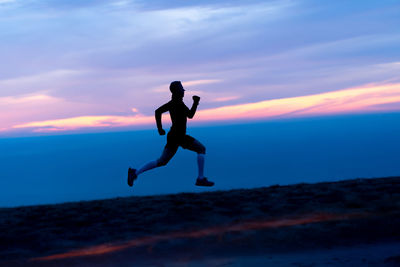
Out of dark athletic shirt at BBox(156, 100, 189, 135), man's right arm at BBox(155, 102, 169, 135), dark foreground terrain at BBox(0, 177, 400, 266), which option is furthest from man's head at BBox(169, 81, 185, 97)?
dark foreground terrain at BBox(0, 177, 400, 266)

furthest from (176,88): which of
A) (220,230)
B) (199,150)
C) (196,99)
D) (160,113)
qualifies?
(220,230)

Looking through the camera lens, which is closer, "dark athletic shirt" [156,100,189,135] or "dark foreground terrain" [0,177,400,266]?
"dark foreground terrain" [0,177,400,266]

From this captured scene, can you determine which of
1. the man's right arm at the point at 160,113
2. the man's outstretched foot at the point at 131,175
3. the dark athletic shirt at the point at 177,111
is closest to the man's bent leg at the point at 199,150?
the dark athletic shirt at the point at 177,111

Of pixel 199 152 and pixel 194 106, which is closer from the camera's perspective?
pixel 194 106

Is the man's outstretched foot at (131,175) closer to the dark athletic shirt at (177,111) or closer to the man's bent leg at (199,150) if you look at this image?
the man's bent leg at (199,150)

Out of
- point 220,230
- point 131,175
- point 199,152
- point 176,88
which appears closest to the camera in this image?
point 220,230

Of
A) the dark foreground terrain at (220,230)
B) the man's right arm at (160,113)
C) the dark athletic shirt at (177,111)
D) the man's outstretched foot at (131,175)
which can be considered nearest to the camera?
the dark foreground terrain at (220,230)

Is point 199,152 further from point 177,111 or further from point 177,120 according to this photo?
point 177,111

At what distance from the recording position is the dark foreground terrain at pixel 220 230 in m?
6.34

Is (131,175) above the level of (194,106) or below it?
below

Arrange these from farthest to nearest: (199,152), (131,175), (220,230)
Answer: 1. (131,175)
2. (199,152)
3. (220,230)

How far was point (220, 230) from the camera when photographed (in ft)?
24.7

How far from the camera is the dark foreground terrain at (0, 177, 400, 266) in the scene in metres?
6.34

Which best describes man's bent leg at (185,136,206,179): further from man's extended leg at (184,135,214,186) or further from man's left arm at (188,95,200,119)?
man's left arm at (188,95,200,119)
